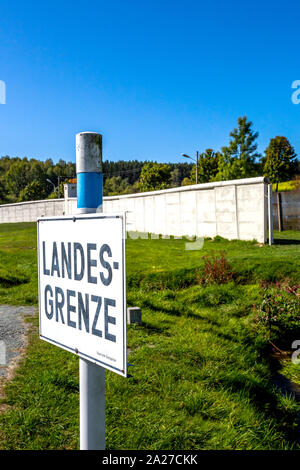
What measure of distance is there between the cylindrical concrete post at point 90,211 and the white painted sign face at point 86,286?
0.08 m

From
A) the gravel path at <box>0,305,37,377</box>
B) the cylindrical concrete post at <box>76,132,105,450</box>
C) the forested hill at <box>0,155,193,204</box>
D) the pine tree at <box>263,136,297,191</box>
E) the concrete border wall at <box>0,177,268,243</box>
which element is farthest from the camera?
the forested hill at <box>0,155,193,204</box>

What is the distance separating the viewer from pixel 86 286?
5.29 feet

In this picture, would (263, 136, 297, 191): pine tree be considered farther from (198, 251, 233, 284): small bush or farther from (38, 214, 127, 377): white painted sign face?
(38, 214, 127, 377): white painted sign face

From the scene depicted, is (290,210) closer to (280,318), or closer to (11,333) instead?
(280,318)

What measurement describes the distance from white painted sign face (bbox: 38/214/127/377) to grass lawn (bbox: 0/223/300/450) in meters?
2.14

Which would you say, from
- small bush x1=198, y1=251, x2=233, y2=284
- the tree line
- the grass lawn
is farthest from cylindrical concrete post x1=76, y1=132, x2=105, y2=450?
the tree line

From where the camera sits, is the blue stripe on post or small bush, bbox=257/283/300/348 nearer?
the blue stripe on post

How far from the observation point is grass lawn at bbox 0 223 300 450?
3.65 m

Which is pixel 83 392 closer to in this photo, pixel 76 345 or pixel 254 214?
pixel 76 345

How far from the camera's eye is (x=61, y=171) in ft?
334

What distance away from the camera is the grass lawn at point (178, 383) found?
365 centimetres

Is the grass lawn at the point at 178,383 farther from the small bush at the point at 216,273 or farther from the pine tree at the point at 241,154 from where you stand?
the pine tree at the point at 241,154

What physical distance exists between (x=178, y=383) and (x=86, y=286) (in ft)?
11.7

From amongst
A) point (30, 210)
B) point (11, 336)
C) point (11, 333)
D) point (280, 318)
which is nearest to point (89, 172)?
point (11, 336)
